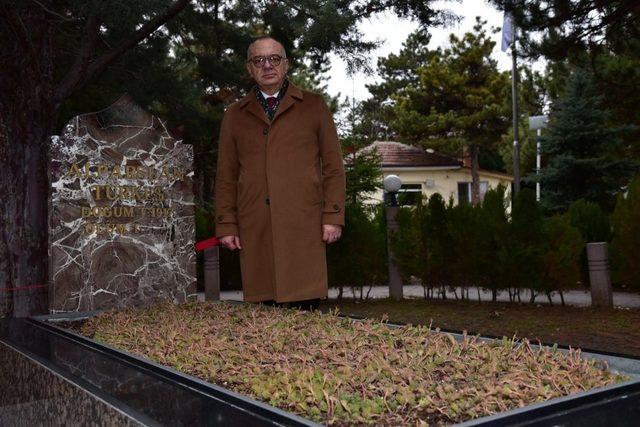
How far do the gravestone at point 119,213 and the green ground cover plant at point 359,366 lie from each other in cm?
110

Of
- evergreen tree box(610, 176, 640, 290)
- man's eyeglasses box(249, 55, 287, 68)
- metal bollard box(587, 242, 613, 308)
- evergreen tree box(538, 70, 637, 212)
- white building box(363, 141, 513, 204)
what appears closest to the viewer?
man's eyeglasses box(249, 55, 287, 68)

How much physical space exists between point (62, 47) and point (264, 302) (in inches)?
183

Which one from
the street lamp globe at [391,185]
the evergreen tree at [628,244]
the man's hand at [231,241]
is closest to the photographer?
the man's hand at [231,241]

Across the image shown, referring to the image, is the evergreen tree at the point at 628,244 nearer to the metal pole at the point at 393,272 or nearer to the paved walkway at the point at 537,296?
the paved walkway at the point at 537,296

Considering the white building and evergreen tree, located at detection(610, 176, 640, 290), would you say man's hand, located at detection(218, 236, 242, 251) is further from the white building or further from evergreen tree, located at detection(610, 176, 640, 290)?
the white building

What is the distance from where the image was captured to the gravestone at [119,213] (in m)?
4.50

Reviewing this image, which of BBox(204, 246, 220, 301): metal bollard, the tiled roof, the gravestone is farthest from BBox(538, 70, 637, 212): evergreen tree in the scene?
the gravestone

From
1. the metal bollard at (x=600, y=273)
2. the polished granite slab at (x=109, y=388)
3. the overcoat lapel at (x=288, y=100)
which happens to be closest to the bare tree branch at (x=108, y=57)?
the overcoat lapel at (x=288, y=100)

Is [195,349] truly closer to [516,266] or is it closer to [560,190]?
[516,266]

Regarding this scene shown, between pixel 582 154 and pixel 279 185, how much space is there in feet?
50.4

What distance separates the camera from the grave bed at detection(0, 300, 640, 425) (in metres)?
1.71

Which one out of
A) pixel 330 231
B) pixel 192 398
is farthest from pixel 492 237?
pixel 192 398

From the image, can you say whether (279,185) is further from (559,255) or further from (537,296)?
(537,296)

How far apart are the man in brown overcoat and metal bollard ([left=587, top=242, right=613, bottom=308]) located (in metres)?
5.41
